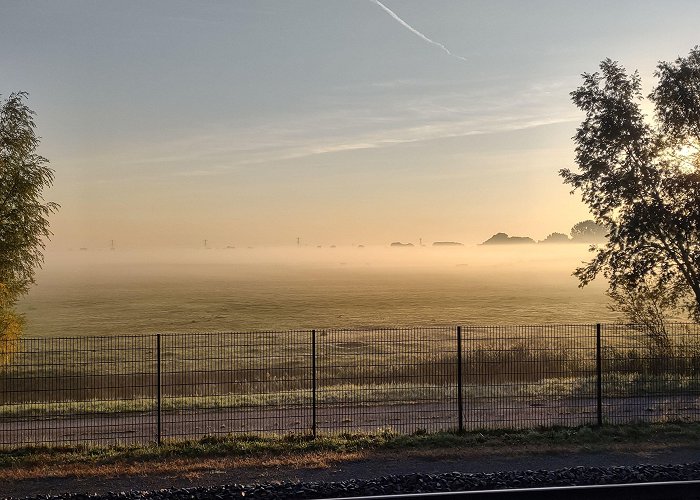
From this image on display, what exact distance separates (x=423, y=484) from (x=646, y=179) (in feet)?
76.0

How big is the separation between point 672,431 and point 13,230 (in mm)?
24173

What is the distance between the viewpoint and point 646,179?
29.0 m

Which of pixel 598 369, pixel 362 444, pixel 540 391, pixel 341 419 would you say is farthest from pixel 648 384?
pixel 362 444

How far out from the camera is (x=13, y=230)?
26.3 m

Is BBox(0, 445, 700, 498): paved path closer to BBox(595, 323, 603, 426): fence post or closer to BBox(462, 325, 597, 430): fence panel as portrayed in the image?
BBox(595, 323, 603, 426): fence post

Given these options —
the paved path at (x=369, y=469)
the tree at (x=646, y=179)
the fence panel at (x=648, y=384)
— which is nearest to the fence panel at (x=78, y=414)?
the paved path at (x=369, y=469)

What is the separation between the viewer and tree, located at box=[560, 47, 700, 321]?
2848cm

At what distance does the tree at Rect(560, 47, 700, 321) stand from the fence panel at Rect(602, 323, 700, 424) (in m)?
9.47

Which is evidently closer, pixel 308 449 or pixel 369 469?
pixel 369 469

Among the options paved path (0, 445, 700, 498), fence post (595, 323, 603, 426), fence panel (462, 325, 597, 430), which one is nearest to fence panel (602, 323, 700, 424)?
fence panel (462, 325, 597, 430)

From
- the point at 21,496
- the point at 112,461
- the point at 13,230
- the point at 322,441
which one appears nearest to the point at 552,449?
the point at 322,441

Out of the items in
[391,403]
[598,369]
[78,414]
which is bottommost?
[391,403]

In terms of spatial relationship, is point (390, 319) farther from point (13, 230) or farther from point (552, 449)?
point (552, 449)

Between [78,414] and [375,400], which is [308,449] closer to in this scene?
[375,400]
